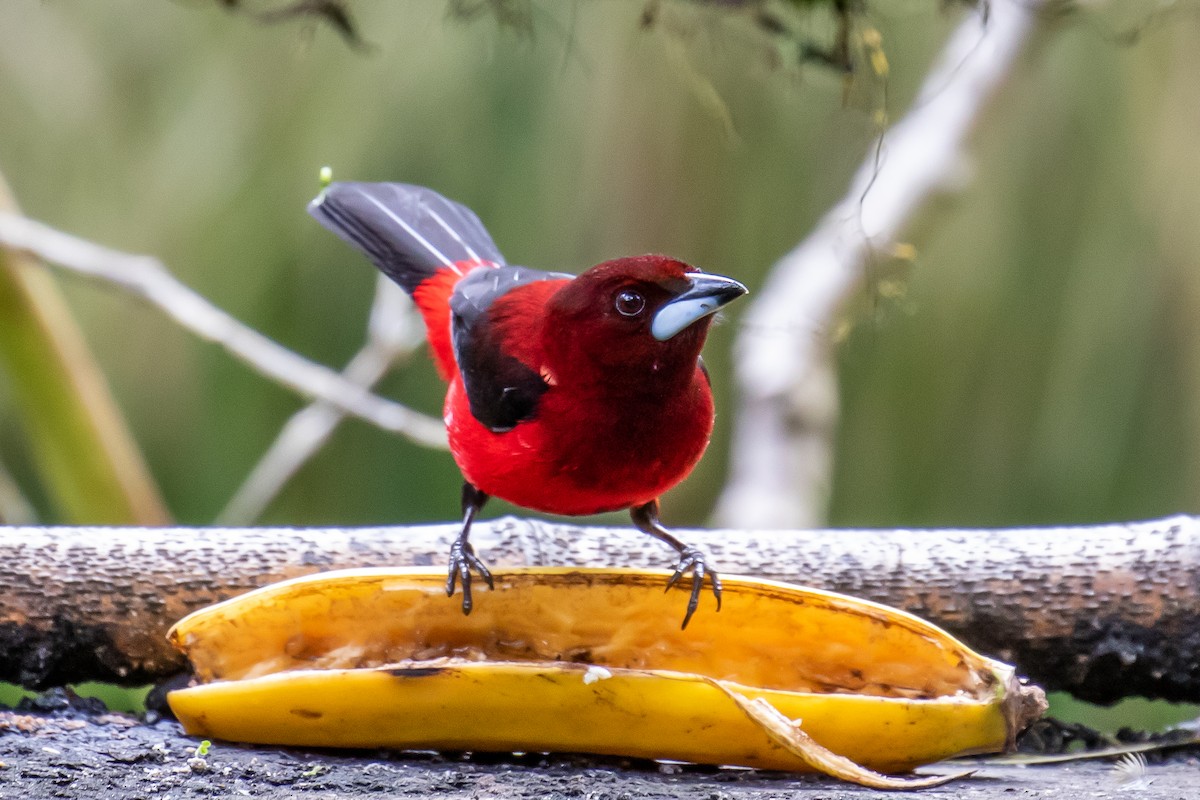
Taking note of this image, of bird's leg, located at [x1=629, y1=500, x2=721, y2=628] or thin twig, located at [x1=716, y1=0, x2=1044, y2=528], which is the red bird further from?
thin twig, located at [x1=716, y1=0, x2=1044, y2=528]

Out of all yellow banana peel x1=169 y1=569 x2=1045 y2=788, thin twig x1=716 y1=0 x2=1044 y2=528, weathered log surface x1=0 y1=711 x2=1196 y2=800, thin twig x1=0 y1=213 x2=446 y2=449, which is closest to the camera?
weathered log surface x1=0 y1=711 x2=1196 y2=800

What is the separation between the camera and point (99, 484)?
290cm

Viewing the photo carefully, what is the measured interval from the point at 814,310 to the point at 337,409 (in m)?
1.17

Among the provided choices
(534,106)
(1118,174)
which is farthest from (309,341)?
(1118,174)

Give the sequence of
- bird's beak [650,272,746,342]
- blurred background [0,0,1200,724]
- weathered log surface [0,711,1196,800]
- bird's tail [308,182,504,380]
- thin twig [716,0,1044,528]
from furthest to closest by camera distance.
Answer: blurred background [0,0,1200,724] → thin twig [716,0,1044,528] → bird's tail [308,182,504,380] → bird's beak [650,272,746,342] → weathered log surface [0,711,1196,800]

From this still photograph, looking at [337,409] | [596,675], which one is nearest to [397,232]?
[337,409]

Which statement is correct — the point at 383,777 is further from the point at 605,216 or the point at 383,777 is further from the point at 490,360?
the point at 605,216

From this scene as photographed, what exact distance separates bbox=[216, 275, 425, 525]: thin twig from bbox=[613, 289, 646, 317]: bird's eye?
142cm

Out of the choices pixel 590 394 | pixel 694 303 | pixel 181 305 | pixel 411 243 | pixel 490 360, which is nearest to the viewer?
pixel 694 303

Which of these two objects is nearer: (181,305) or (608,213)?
(181,305)

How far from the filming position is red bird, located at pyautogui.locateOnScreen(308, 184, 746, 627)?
5.25ft

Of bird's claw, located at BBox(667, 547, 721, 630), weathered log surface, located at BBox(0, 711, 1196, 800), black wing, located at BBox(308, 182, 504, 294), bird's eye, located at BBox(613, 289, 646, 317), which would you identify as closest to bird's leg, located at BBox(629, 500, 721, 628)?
bird's claw, located at BBox(667, 547, 721, 630)

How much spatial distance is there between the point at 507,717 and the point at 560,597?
221mm

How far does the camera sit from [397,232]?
2193 mm
